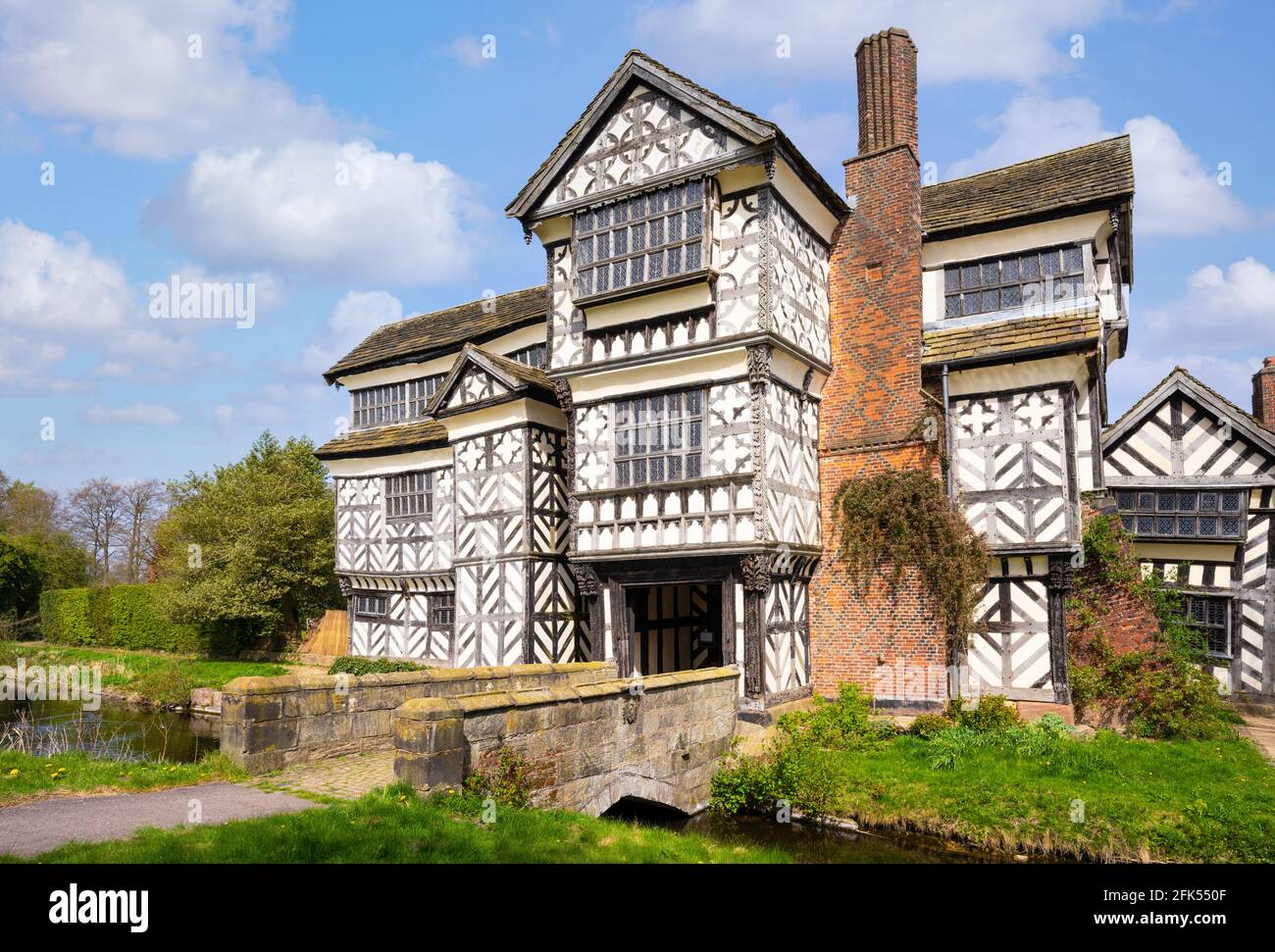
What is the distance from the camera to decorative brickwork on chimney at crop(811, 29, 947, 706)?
575 inches

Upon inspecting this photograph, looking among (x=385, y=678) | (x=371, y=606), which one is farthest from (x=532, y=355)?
(x=385, y=678)

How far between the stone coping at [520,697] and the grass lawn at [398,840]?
0.71 m

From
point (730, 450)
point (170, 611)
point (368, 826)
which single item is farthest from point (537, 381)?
point (170, 611)

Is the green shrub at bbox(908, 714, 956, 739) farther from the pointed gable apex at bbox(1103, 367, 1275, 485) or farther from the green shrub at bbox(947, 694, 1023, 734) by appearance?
the pointed gable apex at bbox(1103, 367, 1275, 485)

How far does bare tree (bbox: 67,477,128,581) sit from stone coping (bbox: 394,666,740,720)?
2073 inches

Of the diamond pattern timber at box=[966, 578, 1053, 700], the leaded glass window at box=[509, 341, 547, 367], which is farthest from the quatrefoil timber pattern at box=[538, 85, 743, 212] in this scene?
the diamond pattern timber at box=[966, 578, 1053, 700]

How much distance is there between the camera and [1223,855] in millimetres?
8961

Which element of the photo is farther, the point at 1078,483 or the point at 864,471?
the point at 864,471

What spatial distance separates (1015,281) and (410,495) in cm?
1549

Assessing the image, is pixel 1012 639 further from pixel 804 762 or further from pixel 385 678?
pixel 385 678

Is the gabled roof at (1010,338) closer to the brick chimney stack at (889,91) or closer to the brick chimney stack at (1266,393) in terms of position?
the brick chimney stack at (889,91)

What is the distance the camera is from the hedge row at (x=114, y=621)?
3044 centimetres
